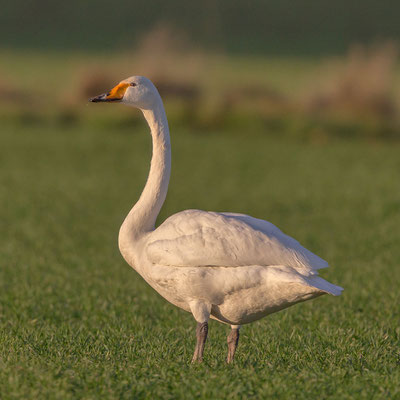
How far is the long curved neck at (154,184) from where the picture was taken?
6062mm

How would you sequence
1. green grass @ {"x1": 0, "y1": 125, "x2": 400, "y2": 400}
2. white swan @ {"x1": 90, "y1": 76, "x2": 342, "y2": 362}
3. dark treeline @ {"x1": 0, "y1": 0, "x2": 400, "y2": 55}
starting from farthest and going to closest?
dark treeline @ {"x1": 0, "y1": 0, "x2": 400, "y2": 55} → white swan @ {"x1": 90, "y1": 76, "x2": 342, "y2": 362} → green grass @ {"x1": 0, "y1": 125, "x2": 400, "y2": 400}

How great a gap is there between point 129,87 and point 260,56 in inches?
2409

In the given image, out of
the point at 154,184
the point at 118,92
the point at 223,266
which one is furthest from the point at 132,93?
the point at 223,266

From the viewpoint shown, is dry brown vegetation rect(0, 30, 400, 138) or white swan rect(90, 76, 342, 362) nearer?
white swan rect(90, 76, 342, 362)

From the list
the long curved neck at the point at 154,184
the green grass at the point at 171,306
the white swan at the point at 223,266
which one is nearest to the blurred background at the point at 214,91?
the green grass at the point at 171,306

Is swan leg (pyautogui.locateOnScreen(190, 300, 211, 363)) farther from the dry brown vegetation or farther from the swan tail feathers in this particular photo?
the dry brown vegetation

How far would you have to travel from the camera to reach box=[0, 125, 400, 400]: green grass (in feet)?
17.3

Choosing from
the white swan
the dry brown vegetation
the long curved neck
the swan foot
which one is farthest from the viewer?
the dry brown vegetation

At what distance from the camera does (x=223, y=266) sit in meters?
5.56

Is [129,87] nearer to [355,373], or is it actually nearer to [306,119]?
[355,373]

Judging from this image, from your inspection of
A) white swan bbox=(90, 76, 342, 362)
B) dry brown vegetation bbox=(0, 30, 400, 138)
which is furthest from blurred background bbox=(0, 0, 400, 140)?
white swan bbox=(90, 76, 342, 362)

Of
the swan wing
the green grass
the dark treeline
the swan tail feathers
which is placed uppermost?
the dark treeline

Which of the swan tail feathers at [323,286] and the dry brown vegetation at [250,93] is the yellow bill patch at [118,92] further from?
the dry brown vegetation at [250,93]

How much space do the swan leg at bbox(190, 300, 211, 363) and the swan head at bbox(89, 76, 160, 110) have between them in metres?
1.61
